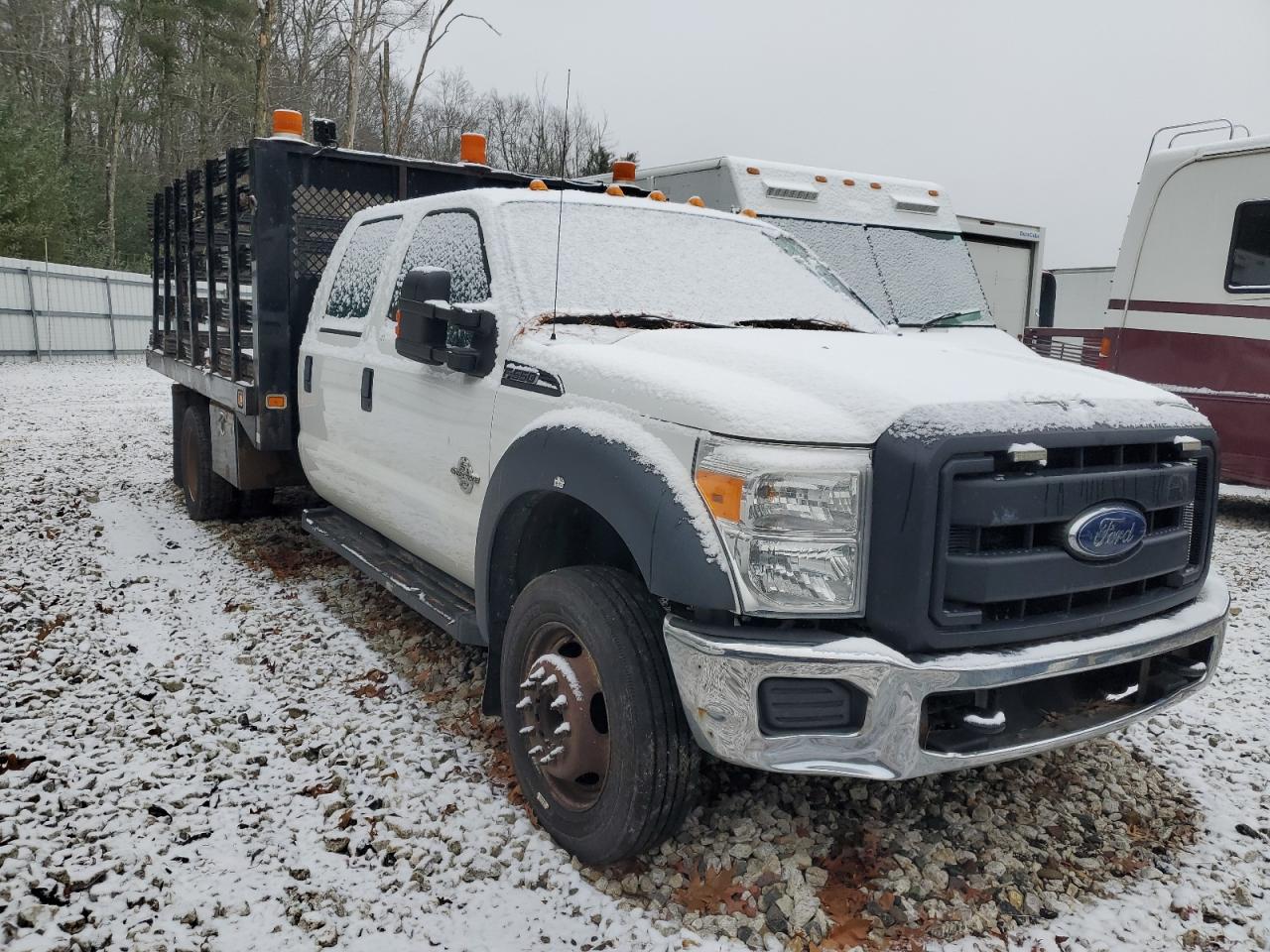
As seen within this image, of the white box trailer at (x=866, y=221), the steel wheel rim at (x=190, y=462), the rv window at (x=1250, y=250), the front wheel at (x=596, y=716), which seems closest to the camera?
the front wheel at (x=596, y=716)

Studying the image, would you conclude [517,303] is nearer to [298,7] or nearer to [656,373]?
[656,373]

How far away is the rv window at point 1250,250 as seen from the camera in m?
7.50

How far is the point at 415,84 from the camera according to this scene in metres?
24.4

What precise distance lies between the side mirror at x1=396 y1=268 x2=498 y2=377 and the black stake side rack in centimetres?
171

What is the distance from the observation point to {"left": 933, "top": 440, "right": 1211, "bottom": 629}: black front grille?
2.43 metres

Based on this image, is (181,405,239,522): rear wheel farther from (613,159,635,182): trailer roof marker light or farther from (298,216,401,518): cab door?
(613,159,635,182): trailer roof marker light

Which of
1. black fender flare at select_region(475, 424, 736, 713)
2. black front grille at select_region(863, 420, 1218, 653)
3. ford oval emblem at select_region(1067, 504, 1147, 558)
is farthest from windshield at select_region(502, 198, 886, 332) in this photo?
ford oval emblem at select_region(1067, 504, 1147, 558)

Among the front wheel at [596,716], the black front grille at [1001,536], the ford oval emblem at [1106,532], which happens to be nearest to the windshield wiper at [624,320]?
the front wheel at [596,716]

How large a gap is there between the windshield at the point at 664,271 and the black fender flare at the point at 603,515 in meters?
0.69

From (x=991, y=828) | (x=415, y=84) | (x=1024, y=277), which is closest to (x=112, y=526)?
(x=991, y=828)

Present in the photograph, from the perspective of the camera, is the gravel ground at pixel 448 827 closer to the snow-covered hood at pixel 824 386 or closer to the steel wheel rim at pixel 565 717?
the steel wheel rim at pixel 565 717

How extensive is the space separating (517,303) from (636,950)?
209cm

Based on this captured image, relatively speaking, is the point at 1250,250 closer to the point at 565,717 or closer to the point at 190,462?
the point at 565,717

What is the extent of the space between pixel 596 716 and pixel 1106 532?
1.49 metres
